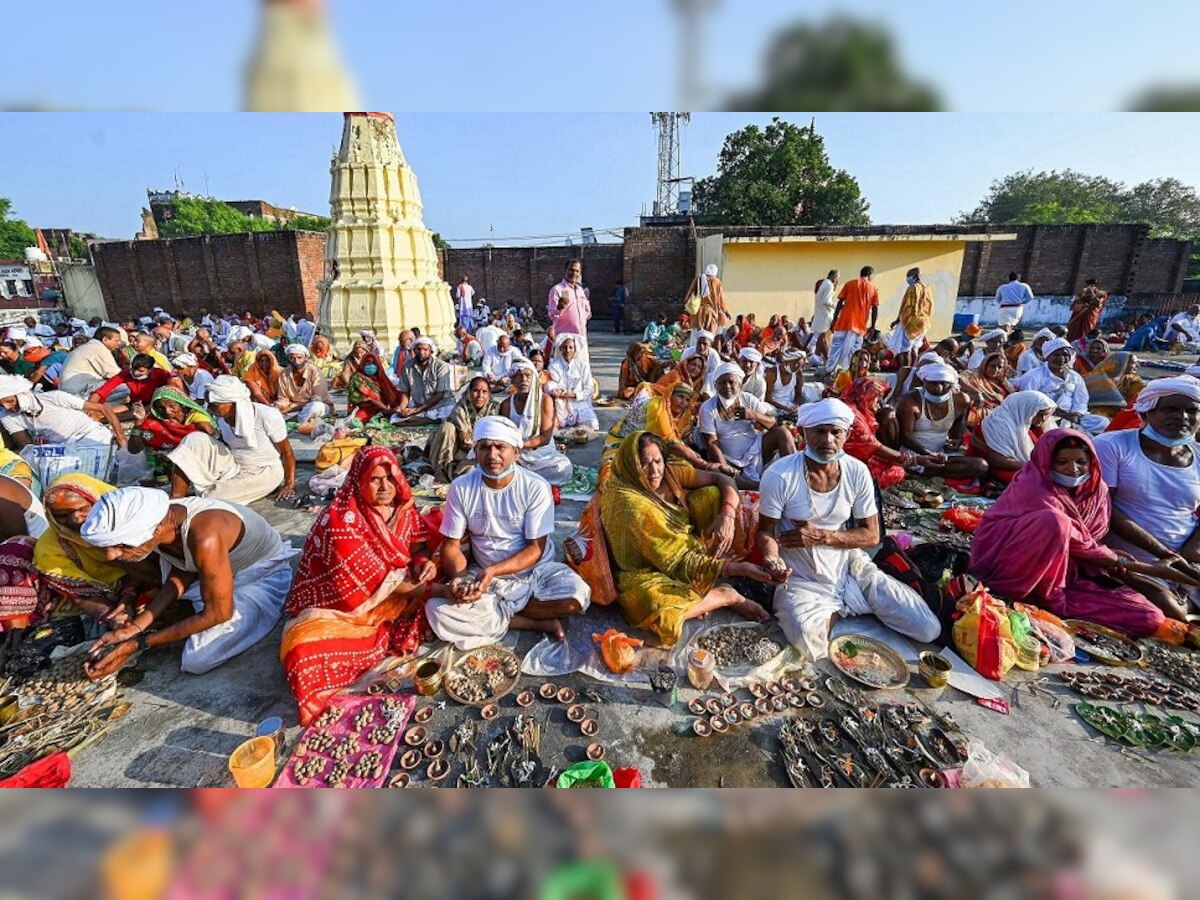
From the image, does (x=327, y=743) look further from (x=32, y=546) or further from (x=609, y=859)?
(x=32, y=546)

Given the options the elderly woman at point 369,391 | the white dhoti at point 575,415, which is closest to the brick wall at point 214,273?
the elderly woman at point 369,391

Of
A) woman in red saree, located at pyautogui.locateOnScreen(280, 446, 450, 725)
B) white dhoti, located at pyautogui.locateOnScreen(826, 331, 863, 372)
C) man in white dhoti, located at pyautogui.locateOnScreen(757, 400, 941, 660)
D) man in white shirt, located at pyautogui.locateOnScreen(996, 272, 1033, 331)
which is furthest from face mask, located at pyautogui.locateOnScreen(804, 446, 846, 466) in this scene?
man in white shirt, located at pyautogui.locateOnScreen(996, 272, 1033, 331)

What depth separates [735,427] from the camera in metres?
5.27

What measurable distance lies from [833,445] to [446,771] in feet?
8.40

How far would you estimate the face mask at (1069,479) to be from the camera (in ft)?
10.3

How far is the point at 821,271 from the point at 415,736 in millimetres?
16113

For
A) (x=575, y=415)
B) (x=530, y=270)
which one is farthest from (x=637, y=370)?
(x=530, y=270)

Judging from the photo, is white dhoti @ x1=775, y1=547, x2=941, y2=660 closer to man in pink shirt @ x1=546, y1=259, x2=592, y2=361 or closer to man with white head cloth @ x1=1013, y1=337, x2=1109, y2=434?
man with white head cloth @ x1=1013, y1=337, x2=1109, y2=434

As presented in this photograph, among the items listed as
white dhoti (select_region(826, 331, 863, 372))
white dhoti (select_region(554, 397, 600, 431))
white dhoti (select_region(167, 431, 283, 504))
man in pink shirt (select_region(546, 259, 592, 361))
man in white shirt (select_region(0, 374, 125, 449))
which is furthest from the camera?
white dhoti (select_region(826, 331, 863, 372))

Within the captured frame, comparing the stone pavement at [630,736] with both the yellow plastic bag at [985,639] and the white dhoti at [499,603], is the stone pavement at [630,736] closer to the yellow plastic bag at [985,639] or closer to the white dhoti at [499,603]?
the yellow plastic bag at [985,639]

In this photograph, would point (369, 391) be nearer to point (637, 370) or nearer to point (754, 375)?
point (637, 370)

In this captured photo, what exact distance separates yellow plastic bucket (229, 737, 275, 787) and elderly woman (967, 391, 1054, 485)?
226 inches

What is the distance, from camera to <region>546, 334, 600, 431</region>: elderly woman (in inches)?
283
